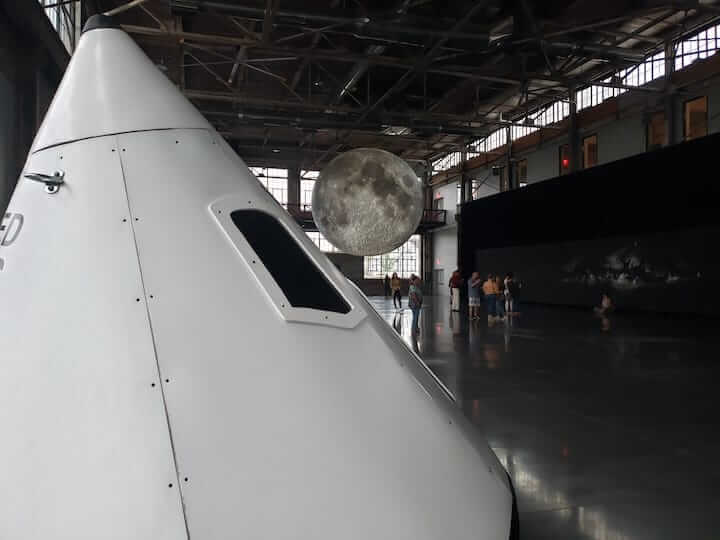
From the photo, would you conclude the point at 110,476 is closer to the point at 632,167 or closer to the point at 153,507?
the point at 153,507

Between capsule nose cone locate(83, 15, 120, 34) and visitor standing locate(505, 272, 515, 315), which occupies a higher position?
capsule nose cone locate(83, 15, 120, 34)

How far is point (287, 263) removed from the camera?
7.06 ft

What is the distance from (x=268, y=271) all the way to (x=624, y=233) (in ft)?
64.0

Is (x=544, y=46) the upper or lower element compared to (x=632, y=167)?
upper

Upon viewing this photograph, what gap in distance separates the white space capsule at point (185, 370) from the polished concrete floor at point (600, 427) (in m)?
1.48

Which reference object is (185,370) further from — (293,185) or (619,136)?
(293,185)

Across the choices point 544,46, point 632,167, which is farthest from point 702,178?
Result: point 544,46

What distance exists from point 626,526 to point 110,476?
→ 2.79 meters

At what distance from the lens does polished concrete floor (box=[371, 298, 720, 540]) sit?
3109 mm

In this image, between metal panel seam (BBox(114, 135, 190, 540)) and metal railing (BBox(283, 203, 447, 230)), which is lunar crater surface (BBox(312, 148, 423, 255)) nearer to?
metal panel seam (BBox(114, 135, 190, 540))

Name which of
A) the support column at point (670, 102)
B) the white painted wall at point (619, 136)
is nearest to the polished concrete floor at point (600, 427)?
the white painted wall at point (619, 136)

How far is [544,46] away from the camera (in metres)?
13.8

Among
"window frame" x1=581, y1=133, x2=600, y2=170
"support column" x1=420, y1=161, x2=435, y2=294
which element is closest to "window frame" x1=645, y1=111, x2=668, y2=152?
"window frame" x1=581, y1=133, x2=600, y2=170

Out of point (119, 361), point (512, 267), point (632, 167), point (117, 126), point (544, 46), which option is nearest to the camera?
point (119, 361)
